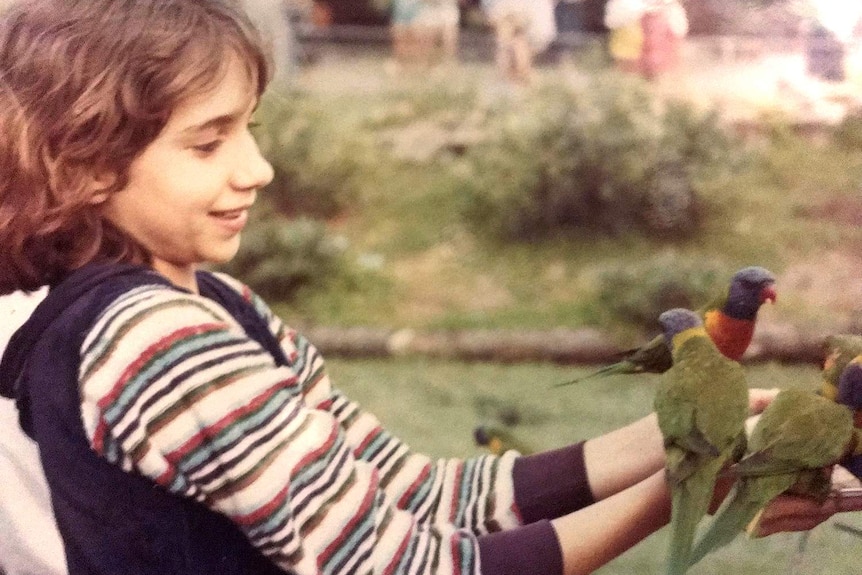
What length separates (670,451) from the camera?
0.56 m

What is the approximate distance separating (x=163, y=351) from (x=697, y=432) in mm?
369

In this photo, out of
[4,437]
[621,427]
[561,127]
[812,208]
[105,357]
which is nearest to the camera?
[105,357]

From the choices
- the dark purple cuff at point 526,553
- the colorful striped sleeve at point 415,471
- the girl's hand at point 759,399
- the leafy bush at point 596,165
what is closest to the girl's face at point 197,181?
the colorful striped sleeve at point 415,471

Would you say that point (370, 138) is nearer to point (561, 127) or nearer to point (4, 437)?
point (561, 127)

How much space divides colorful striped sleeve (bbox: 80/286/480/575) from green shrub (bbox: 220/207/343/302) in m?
0.68

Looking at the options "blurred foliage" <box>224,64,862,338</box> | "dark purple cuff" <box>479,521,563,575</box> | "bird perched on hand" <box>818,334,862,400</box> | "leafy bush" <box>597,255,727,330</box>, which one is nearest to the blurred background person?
"blurred foliage" <box>224,64,862,338</box>

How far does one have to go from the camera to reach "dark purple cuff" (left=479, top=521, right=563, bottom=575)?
60cm

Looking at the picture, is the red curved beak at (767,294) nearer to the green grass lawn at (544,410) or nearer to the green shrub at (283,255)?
the green grass lawn at (544,410)

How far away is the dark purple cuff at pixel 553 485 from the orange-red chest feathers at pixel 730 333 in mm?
185

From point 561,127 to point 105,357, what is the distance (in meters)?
0.77

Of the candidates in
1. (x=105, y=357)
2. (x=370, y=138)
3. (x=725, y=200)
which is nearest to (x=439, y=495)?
(x=105, y=357)

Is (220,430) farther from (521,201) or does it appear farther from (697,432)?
(521,201)

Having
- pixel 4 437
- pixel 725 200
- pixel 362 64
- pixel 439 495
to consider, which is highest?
pixel 362 64

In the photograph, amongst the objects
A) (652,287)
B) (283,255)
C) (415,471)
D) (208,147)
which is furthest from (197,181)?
(283,255)
